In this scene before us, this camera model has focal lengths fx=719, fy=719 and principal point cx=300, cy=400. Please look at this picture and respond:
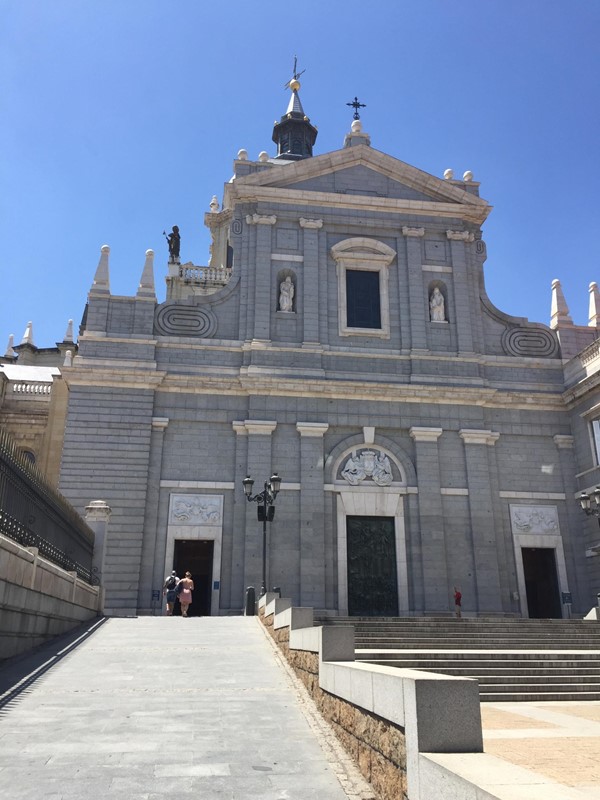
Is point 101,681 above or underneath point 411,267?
underneath

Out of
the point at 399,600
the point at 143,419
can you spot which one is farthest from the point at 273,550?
the point at 143,419

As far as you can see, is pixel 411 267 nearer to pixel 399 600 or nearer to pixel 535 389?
pixel 535 389

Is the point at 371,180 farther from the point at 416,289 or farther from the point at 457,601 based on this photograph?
the point at 457,601

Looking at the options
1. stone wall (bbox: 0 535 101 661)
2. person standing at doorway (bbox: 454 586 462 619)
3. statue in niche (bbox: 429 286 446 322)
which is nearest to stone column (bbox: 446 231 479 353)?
statue in niche (bbox: 429 286 446 322)

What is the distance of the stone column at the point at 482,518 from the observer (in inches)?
962

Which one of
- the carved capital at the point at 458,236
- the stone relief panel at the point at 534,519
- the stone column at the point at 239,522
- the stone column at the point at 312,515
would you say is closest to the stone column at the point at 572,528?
the stone relief panel at the point at 534,519

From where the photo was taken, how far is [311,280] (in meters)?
27.8

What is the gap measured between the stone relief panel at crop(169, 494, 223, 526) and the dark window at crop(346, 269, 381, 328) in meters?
8.60

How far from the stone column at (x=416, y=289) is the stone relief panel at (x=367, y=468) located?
15.1 feet

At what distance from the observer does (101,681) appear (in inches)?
426

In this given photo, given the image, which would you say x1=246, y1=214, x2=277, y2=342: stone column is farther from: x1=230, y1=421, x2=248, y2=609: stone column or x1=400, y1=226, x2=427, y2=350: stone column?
x1=400, y1=226, x2=427, y2=350: stone column

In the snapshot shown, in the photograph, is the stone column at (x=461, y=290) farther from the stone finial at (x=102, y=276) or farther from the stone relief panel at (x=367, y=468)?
the stone finial at (x=102, y=276)

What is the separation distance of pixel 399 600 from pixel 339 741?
55.5ft

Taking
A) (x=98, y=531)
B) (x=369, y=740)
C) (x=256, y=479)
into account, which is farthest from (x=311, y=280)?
(x=369, y=740)
